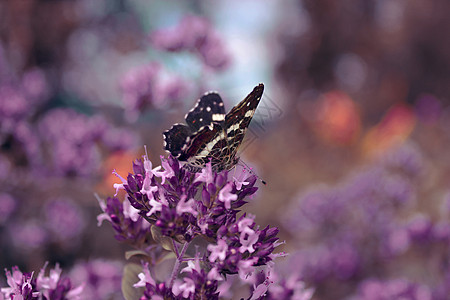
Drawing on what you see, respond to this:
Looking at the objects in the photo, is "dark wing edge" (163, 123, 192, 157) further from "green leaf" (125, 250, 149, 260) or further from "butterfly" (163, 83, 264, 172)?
"green leaf" (125, 250, 149, 260)

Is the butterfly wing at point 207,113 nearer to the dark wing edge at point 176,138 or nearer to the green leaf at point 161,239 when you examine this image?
the dark wing edge at point 176,138

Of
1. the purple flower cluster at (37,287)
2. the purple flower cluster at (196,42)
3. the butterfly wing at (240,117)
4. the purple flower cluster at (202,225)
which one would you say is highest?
the purple flower cluster at (196,42)

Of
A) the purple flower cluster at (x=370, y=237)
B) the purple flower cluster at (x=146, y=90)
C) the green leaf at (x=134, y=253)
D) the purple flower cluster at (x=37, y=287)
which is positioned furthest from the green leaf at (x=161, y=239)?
the purple flower cluster at (x=146, y=90)

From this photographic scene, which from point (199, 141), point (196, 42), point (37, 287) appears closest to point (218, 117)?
point (199, 141)

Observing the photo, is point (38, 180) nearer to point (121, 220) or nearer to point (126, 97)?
point (126, 97)

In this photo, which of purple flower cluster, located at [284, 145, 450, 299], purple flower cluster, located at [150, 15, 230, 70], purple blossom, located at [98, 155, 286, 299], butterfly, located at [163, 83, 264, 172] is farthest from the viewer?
purple flower cluster, located at [150, 15, 230, 70]

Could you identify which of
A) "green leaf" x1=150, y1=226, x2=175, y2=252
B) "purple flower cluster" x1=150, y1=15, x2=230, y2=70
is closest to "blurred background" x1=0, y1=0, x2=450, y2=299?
"purple flower cluster" x1=150, y1=15, x2=230, y2=70
